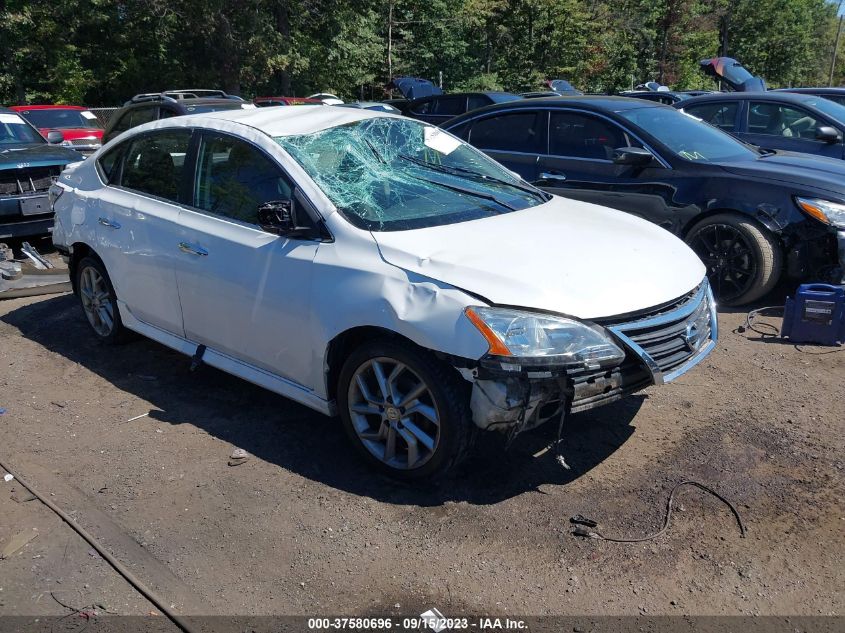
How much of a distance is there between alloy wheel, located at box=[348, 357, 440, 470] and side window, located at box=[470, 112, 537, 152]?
14.7 feet

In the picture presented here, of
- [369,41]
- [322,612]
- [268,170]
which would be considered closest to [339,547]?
[322,612]

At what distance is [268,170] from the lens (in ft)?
13.8

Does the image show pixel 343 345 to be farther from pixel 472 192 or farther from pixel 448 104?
pixel 448 104

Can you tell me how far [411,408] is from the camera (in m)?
3.59

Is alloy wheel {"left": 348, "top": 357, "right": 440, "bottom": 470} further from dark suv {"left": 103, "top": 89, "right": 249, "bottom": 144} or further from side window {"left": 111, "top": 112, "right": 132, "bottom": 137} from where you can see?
side window {"left": 111, "top": 112, "right": 132, "bottom": 137}

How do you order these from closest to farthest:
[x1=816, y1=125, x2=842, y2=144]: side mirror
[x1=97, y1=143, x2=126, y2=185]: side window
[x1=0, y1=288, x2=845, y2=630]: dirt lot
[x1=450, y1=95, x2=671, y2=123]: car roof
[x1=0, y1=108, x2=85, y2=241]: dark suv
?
1. [x1=0, y1=288, x2=845, y2=630]: dirt lot
2. [x1=97, y1=143, x2=126, y2=185]: side window
3. [x1=450, y1=95, x2=671, y2=123]: car roof
4. [x1=0, y1=108, x2=85, y2=241]: dark suv
5. [x1=816, y1=125, x2=842, y2=144]: side mirror

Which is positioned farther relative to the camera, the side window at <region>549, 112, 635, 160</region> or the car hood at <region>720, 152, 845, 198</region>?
the side window at <region>549, 112, 635, 160</region>

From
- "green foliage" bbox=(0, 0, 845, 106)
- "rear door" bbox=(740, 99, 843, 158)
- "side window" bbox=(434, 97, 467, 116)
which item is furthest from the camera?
"green foliage" bbox=(0, 0, 845, 106)

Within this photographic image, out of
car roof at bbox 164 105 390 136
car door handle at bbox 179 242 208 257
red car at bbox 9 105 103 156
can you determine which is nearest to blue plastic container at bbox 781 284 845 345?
car roof at bbox 164 105 390 136

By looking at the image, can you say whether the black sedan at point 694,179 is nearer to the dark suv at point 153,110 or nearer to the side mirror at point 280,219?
the side mirror at point 280,219

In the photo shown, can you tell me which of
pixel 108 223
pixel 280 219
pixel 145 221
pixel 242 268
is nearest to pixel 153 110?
pixel 108 223

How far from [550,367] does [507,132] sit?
4.97 m

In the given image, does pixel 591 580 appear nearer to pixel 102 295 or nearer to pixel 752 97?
pixel 102 295

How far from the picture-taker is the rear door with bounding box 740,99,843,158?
8812mm
